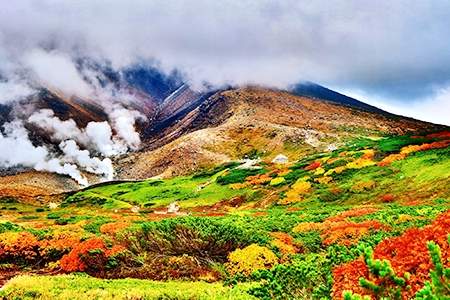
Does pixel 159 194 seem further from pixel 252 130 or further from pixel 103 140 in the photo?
pixel 103 140

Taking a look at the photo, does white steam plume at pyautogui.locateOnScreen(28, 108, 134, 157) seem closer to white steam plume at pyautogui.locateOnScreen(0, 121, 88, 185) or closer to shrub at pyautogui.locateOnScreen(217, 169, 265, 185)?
white steam plume at pyautogui.locateOnScreen(0, 121, 88, 185)

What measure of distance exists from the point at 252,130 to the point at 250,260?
12484 centimetres

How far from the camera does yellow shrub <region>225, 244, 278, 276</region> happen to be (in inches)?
672

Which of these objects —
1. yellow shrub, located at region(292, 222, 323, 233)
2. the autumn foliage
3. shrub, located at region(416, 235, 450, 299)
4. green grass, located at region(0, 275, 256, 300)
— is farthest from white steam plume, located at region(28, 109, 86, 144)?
shrub, located at region(416, 235, 450, 299)

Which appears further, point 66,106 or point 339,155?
point 66,106

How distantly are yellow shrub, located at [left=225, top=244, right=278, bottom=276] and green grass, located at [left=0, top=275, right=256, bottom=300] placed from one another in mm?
1485

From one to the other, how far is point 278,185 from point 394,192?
2023 cm

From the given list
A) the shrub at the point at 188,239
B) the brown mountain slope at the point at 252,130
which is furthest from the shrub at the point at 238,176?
the shrub at the point at 188,239

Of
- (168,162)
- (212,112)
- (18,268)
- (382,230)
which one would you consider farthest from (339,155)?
(212,112)

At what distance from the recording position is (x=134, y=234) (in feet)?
67.2

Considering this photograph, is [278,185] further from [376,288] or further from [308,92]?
[308,92]

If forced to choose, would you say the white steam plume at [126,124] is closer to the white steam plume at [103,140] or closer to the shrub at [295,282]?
the white steam plume at [103,140]

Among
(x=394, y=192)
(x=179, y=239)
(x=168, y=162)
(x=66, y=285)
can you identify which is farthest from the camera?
(x=168, y=162)

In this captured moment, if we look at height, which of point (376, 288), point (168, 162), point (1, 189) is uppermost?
point (376, 288)
